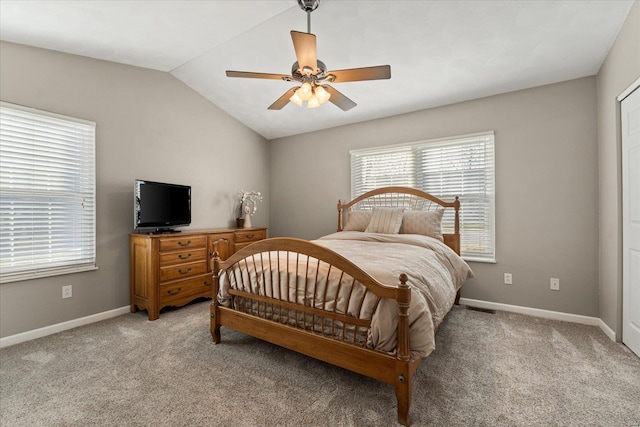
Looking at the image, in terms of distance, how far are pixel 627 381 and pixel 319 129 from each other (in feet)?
13.7

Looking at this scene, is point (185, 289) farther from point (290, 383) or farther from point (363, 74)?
point (363, 74)

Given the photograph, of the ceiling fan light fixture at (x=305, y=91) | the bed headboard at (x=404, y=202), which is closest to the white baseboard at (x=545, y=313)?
the bed headboard at (x=404, y=202)

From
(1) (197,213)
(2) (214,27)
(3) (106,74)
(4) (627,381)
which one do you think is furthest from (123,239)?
(4) (627,381)

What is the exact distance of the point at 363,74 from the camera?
Result: 2012 millimetres

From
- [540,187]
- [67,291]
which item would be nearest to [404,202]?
[540,187]

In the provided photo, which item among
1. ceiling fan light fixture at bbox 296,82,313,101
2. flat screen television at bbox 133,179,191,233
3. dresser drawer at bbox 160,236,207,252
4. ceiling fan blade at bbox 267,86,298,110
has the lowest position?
dresser drawer at bbox 160,236,207,252

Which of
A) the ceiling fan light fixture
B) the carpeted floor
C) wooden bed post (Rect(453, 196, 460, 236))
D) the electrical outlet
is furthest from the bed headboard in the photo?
the electrical outlet

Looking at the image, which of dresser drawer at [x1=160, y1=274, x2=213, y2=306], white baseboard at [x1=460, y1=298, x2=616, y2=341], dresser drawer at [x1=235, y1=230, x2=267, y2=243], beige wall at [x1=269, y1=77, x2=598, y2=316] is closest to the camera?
white baseboard at [x1=460, y1=298, x2=616, y2=341]

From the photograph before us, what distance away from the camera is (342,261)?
64.4 inches

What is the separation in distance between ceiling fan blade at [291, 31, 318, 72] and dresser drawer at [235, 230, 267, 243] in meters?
2.50

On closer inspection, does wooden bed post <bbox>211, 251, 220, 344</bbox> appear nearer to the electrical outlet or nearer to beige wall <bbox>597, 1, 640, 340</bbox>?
the electrical outlet

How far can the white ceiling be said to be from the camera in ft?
7.11

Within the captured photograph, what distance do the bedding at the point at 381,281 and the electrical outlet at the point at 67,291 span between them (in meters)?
1.67

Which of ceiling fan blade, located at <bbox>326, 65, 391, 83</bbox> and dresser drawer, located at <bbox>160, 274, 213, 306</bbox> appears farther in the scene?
dresser drawer, located at <bbox>160, 274, 213, 306</bbox>
